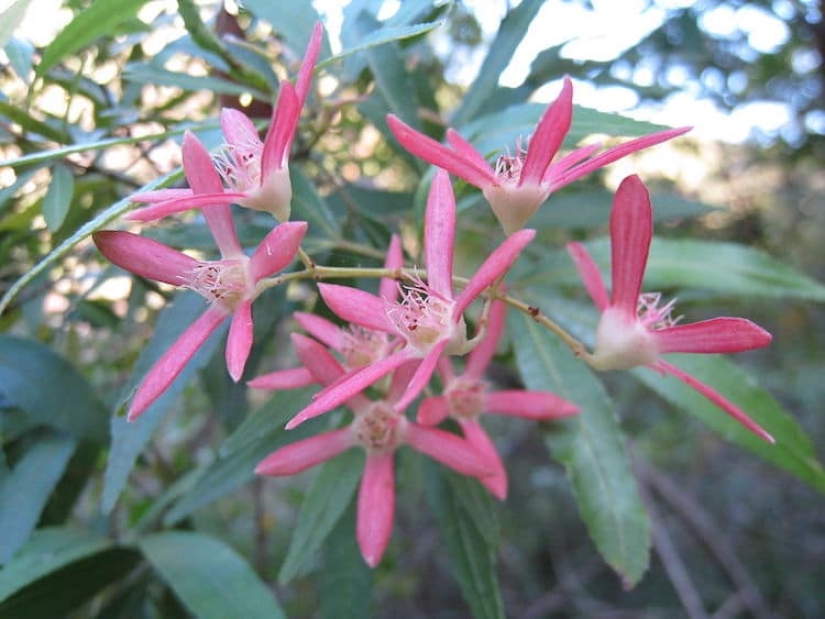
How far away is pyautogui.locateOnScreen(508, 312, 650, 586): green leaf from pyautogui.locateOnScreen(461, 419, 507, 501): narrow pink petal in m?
0.10

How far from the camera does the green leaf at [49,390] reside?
0.82m

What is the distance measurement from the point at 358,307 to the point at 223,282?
0.13 metres

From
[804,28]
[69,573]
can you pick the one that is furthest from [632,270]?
[804,28]

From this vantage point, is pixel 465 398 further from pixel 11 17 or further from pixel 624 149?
pixel 11 17

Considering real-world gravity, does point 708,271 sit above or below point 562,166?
below

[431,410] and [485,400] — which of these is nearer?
[431,410]

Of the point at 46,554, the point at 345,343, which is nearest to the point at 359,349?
the point at 345,343

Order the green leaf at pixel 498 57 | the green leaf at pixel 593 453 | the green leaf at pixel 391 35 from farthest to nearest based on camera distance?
the green leaf at pixel 498 57 → the green leaf at pixel 593 453 → the green leaf at pixel 391 35

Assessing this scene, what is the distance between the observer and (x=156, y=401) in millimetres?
751

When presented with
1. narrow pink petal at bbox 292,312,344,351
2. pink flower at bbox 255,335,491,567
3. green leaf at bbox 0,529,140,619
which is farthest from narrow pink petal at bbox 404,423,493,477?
green leaf at bbox 0,529,140,619

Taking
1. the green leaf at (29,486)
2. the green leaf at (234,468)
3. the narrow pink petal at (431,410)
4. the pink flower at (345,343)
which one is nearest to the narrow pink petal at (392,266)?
the pink flower at (345,343)

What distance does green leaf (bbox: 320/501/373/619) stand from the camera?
86 cm

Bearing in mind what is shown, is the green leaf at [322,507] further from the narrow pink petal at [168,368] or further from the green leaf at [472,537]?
the narrow pink petal at [168,368]

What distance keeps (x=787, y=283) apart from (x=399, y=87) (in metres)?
0.55
